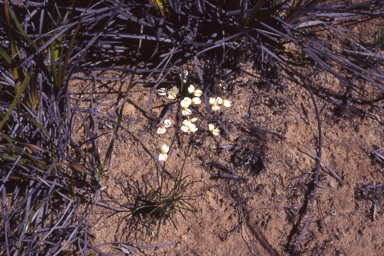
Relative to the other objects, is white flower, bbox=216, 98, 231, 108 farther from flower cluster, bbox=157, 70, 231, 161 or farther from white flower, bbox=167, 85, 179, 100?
white flower, bbox=167, 85, 179, 100

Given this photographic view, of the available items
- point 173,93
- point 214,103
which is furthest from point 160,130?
point 214,103

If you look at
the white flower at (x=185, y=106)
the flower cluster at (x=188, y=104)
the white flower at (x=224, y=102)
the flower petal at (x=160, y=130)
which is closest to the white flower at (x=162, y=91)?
the flower cluster at (x=188, y=104)

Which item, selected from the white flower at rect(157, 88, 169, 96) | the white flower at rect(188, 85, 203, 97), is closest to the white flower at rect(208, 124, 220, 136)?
the white flower at rect(188, 85, 203, 97)

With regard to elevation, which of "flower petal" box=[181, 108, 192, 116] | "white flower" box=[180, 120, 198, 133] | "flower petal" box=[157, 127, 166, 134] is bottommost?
"flower petal" box=[157, 127, 166, 134]

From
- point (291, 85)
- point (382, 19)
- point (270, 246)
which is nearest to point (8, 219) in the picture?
point (270, 246)

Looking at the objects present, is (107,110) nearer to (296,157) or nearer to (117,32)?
(117,32)

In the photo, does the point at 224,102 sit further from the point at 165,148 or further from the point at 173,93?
the point at 165,148
